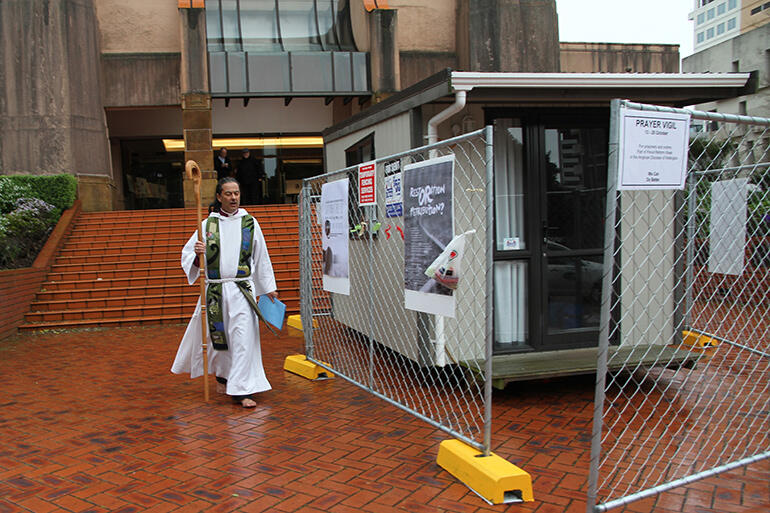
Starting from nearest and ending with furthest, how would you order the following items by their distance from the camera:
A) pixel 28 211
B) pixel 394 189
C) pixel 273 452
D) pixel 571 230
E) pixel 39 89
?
pixel 273 452 < pixel 394 189 < pixel 571 230 < pixel 28 211 < pixel 39 89

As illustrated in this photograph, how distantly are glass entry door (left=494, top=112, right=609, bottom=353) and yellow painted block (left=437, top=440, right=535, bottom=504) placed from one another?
228 centimetres

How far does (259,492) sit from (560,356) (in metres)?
3.26

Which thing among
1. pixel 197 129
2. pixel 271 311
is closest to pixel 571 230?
pixel 271 311

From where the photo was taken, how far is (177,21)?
19656 millimetres

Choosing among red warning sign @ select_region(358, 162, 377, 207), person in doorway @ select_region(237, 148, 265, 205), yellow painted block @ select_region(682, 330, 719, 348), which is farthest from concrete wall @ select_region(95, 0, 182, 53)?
yellow painted block @ select_region(682, 330, 719, 348)

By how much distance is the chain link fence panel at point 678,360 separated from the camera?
3.09 meters

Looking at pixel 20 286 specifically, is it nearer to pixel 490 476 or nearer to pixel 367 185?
pixel 367 185

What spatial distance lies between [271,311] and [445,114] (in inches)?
94.4

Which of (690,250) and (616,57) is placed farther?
(616,57)

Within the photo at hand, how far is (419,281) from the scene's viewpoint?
167 inches

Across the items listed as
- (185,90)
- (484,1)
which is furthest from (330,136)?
(484,1)

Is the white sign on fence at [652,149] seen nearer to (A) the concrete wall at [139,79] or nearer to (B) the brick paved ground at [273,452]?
(B) the brick paved ground at [273,452]

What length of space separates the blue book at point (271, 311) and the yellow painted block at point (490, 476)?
93.7 inches

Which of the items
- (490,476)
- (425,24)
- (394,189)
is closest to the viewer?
(490,476)
